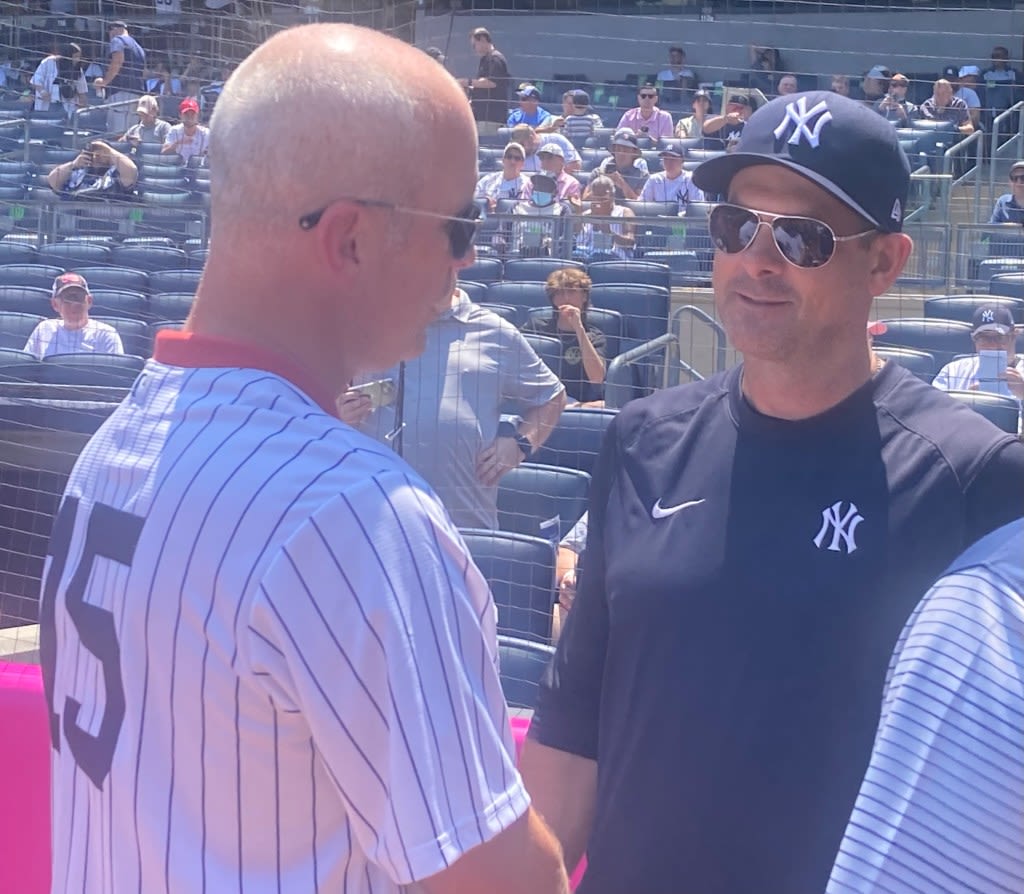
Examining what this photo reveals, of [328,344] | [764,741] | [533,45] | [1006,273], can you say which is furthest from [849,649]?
[533,45]

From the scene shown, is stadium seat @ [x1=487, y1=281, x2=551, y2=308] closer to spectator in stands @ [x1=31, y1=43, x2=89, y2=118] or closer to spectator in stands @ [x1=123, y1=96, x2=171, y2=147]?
spectator in stands @ [x1=123, y1=96, x2=171, y2=147]

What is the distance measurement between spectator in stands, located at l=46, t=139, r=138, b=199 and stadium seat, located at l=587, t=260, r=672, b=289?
12.9 feet

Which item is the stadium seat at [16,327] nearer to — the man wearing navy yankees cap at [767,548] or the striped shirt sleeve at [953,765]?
the man wearing navy yankees cap at [767,548]

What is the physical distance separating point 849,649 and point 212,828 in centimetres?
73

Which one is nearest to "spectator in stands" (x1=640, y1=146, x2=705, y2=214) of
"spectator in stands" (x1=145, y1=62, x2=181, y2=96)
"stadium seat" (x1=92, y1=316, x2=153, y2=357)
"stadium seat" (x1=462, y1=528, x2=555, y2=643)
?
"stadium seat" (x1=92, y1=316, x2=153, y2=357)

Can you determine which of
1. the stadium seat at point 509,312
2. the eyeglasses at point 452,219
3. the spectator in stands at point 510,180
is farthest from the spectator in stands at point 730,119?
the eyeglasses at point 452,219

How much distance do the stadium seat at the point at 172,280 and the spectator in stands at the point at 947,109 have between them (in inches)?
219

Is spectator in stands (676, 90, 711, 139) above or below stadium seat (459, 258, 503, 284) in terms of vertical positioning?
above

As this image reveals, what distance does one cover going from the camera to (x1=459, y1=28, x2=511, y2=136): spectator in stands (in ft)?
31.0

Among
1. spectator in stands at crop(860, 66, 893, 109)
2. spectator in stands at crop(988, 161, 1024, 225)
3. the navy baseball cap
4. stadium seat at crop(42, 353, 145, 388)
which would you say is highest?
spectator in stands at crop(860, 66, 893, 109)

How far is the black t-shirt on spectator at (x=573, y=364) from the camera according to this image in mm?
5234

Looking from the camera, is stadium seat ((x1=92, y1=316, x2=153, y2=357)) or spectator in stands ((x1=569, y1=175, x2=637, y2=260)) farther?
spectator in stands ((x1=569, y1=175, x2=637, y2=260))

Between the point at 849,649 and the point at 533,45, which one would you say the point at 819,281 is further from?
the point at 533,45

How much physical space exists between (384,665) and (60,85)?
1178 centimetres
